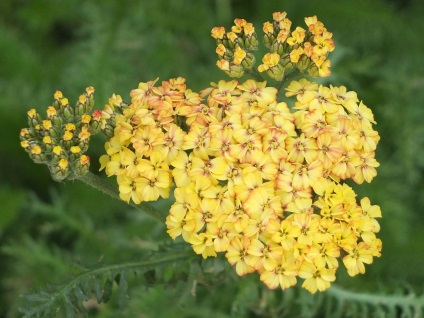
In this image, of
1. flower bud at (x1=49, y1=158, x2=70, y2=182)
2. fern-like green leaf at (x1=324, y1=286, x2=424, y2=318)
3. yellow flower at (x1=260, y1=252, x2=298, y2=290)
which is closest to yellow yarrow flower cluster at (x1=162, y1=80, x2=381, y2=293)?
yellow flower at (x1=260, y1=252, x2=298, y2=290)

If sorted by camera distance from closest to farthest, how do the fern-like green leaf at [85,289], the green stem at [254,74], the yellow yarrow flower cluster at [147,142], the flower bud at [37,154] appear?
the flower bud at [37,154] < the yellow yarrow flower cluster at [147,142] < the fern-like green leaf at [85,289] < the green stem at [254,74]

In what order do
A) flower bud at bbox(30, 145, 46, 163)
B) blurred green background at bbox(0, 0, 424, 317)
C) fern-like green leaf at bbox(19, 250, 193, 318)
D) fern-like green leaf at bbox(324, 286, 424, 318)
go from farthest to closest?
blurred green background at bbox(0, 0, 424, 317)
fern-like green leaf at bbox(324, 286, 424, 318)
fern-like green leaf at bbox(19, 250, 193, 318)
flower bud at bbox(30, 145, 46, 163)

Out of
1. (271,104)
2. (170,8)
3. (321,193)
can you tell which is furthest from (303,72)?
(170,8)

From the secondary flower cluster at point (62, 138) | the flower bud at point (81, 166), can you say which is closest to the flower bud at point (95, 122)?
the secondary flower cluster at point (62, 138)

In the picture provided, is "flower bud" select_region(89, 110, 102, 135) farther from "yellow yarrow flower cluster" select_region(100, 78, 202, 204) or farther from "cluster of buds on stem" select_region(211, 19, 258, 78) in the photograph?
"cluster of buds on stem" select_region(211, 19, 258, 78)

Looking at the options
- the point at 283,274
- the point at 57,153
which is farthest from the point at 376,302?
the point at 57,153

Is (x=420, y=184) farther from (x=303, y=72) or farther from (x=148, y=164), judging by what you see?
(x=148, y=164)

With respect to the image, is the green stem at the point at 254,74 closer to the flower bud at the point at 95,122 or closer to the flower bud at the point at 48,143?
the flower bud at the point at 95,122
